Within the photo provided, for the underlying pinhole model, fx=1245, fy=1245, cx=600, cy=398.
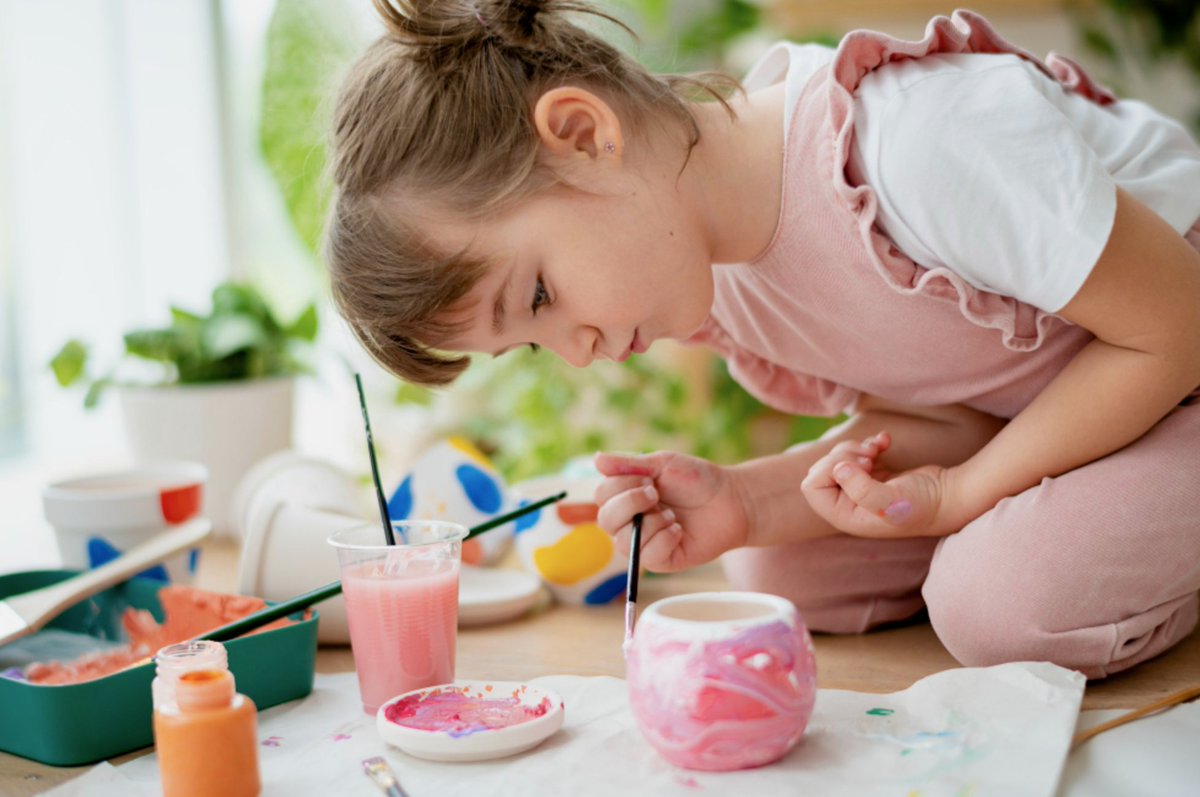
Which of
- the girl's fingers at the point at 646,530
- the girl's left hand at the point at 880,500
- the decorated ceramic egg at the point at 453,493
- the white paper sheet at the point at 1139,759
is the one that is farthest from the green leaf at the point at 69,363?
the white paper sheet at the point at 1139,759

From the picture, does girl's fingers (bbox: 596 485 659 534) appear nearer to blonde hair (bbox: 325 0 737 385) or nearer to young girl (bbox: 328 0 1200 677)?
young girl (bbox: 328 0 1200 677)

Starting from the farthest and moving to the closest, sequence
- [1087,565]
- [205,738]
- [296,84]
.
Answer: [296,84] < [1087,565] < [205,738]

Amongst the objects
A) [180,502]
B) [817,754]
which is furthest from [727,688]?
[180,502]

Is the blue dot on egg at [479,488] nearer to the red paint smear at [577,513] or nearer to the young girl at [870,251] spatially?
the red paint smear at [577,513]

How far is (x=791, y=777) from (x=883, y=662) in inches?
13.9

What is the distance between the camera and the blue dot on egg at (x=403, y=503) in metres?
1.41

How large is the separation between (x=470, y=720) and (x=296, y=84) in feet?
4.56

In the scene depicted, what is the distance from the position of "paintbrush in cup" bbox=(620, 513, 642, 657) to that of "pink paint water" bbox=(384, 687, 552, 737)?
0.09 metres

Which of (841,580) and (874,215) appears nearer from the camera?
(874,215)

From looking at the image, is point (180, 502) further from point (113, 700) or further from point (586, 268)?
point (586, 268)

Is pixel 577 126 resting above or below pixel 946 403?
above

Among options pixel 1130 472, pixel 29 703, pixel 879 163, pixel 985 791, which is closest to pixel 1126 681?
pixel 1130 472

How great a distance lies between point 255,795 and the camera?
0.83 metres

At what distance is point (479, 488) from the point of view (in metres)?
1.41
